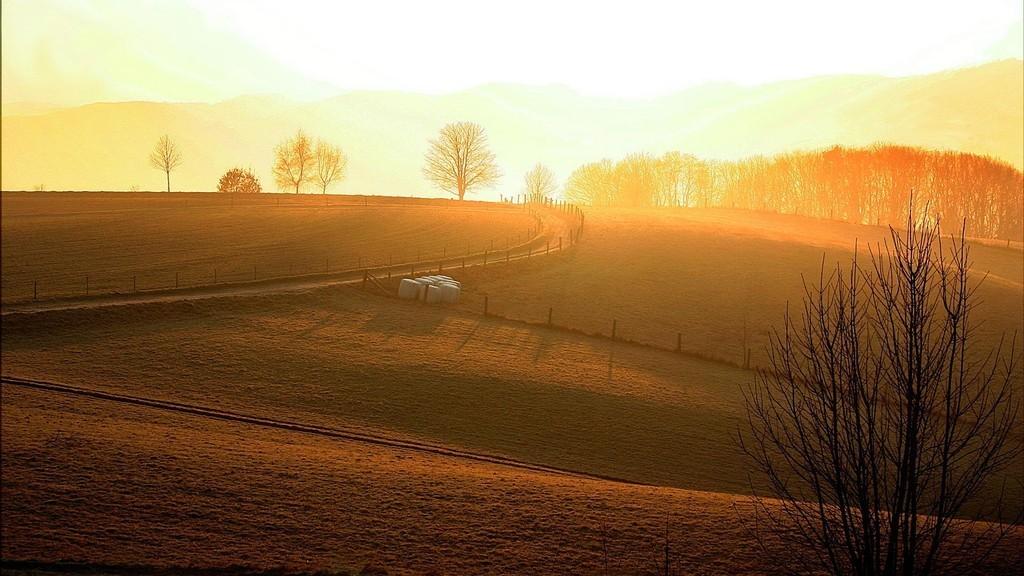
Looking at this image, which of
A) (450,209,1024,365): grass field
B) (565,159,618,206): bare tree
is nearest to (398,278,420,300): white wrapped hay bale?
(450,209,1024,365): grass field

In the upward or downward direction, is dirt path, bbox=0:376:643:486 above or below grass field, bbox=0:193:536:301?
below

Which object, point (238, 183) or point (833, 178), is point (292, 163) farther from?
point (833, 178)

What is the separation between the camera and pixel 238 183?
441 feet

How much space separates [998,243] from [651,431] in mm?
105047

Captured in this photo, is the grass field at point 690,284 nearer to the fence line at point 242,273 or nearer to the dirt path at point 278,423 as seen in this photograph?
the fence line at point 242,273

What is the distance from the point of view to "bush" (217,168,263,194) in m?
133

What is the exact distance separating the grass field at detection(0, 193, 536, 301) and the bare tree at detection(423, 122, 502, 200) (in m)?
26.6

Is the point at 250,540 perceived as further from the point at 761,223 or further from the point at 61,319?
the point at 761,223

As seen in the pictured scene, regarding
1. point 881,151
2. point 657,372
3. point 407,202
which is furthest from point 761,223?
point 657,372

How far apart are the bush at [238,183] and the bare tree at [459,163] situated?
3313 cm

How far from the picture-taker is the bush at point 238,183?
437 feet

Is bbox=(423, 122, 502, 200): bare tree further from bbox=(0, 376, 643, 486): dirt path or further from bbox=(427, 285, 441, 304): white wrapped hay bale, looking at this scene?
bbox=(0, 376, 643, 486): dirt path

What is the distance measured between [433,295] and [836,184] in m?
125

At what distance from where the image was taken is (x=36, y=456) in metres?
23.0
